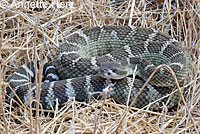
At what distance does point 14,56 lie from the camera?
5.62 metres

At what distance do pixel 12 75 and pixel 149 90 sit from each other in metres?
2.22

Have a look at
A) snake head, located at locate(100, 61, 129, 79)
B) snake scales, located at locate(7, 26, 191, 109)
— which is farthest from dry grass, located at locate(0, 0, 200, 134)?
snake head, located at locate(100, 61, 129, 79)

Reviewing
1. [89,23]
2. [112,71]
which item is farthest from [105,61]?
[89,23]

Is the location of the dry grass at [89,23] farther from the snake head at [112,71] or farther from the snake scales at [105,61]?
the snake head at [112,71]

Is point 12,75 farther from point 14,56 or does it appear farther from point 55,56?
point 55,56

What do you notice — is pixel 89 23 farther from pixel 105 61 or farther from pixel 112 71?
pixel 112 71

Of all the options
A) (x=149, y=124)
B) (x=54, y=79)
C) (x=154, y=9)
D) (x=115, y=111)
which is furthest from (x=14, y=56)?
(x=154, y=9)

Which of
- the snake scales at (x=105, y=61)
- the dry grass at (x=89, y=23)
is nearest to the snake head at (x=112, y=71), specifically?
the snake scales at (x=105, y=61)

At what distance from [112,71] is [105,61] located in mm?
589

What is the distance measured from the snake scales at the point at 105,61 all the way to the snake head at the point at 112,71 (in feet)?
0.36

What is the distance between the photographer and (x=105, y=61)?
5.47 m

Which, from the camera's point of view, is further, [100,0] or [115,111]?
[100,0]

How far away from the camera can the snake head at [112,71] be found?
4898 mm

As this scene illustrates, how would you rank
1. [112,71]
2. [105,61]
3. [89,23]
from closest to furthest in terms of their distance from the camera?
[112,71] < [105,61] < [89,23]
